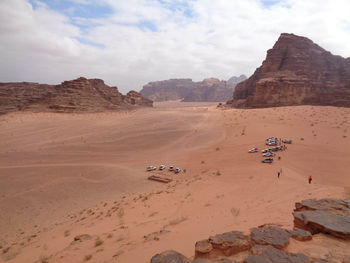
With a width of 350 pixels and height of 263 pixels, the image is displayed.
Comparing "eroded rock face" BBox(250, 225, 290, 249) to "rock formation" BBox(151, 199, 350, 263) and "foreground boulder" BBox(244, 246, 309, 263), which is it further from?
"foreground boulder" BBox(244, 246, 309, 263)

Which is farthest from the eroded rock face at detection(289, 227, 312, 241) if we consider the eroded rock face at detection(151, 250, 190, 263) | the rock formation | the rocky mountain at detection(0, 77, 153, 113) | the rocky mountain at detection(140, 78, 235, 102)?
the rocky mountain at detection(140, 78, 235, 102)

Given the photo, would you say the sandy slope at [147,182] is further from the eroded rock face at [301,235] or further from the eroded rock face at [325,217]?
the eroded rock face at [325,217]

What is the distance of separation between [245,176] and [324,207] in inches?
342

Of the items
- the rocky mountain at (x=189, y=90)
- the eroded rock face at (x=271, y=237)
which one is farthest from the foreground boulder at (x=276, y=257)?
the rocky mountain at (x=189, y=90)

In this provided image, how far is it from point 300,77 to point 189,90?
383ft

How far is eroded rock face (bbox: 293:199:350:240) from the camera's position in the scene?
5488mm

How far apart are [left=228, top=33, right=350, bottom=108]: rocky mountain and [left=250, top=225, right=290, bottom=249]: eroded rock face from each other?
51880mm

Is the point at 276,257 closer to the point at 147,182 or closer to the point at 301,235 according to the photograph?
the point at 301,235

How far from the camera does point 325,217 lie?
19.7ft

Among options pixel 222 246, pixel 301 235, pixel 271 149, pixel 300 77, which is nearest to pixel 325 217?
pixel 301 235

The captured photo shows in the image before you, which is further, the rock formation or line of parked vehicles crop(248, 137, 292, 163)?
line of parked vehicles crop(248, 137, 292, 163)

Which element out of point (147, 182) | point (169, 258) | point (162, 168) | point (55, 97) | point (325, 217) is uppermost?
point (55, 97)

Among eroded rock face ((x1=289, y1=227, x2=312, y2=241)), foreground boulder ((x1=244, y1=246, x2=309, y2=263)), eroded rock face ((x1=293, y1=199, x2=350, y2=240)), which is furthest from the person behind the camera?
eroded rock face ((x1=293, y1=199, x2=350, y2=240))

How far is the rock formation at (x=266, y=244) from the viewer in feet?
14.7
